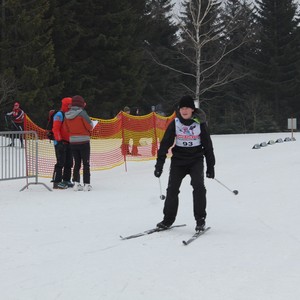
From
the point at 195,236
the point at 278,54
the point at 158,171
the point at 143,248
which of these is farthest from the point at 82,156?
the point at 278,54

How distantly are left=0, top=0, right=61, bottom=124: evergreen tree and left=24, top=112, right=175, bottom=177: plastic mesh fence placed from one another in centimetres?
1244

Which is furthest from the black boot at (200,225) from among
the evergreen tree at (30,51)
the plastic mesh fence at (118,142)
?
the evergreen tree at (30,51)

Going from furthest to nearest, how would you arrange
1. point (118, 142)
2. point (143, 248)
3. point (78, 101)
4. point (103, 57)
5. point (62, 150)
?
point (103, 57) → point (118, 142) → point (62, 150) → point (78, 101) → point (143, 248)

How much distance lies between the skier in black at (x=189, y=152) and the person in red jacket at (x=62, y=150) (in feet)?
13.8

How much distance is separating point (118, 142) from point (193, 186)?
30.8ft

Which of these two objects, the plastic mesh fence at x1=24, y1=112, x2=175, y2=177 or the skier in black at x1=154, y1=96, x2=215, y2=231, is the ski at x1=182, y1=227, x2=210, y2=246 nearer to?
the skier in black at x1=154, y1=96, x2=215, y2=231

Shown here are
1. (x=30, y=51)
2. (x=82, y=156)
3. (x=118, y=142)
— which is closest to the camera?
(x=82, y=156)

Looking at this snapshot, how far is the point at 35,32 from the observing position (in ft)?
94.6

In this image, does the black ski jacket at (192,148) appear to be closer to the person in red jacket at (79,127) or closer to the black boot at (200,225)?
the black boot at (200,225)

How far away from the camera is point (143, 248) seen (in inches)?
212

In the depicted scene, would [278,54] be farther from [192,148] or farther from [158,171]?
[158,171]

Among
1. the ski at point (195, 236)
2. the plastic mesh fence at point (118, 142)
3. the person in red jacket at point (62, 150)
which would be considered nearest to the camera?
the ski at point (195, 236)

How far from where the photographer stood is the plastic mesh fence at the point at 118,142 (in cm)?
1323

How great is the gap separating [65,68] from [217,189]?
23926mm
